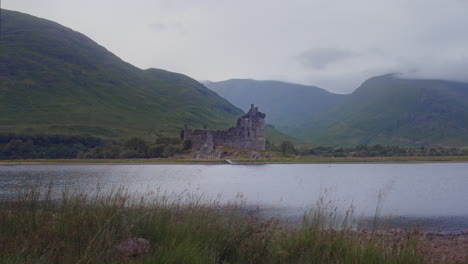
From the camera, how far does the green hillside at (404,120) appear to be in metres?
136

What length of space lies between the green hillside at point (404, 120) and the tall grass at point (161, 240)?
4949 inches

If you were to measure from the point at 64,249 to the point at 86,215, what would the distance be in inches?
A: 32.3

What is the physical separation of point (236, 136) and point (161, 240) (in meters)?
52.8

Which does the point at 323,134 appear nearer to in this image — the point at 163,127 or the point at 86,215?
the point at 163,127

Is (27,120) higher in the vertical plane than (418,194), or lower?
higher

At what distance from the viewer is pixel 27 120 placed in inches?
3489

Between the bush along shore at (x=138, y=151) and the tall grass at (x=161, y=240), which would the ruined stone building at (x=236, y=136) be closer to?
the bush along shore at (x=138, y=151)

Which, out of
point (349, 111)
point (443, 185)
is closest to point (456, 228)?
point (443, 185)

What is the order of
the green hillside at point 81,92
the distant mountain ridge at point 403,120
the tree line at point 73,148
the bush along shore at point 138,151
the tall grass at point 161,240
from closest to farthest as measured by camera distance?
1. the tall grass at point 161,240
2. the bush along shore at point 138,151
3. the tree line at point 73,148
4. the green hillside at point 81,92
5. the distant mountain ridge at point 403,120

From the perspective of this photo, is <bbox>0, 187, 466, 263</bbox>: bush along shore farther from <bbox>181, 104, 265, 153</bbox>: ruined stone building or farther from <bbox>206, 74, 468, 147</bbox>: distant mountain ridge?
<bbox>206, 74, 468, 147</bbox>: distant mountain ridge

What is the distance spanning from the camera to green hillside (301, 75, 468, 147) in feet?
446

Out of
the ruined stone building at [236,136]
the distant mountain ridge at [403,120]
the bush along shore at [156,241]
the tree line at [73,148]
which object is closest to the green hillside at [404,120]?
the distant mountain ridge at [403,120]

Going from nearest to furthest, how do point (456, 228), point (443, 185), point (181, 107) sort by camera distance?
point (456, 228) < point (443, 185) < point (181, 107)

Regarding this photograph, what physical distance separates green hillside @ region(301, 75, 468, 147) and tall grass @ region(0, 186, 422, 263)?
126 m
